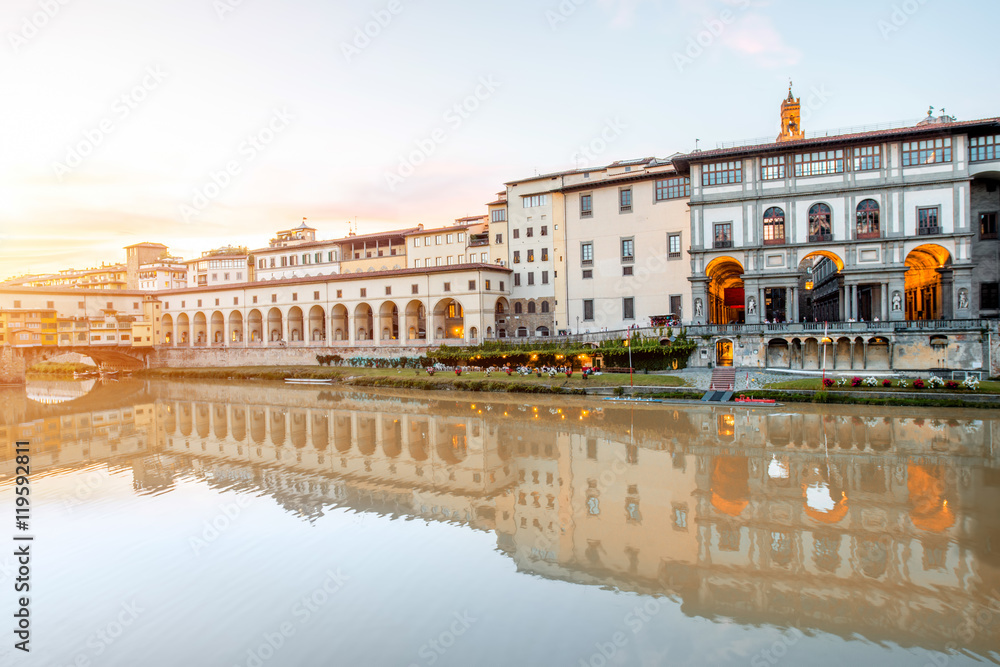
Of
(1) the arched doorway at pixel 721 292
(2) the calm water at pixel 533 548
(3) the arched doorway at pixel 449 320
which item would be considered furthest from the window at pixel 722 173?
(3) the arched doorway at pixel 449 320

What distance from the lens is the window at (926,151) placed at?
3797 cm

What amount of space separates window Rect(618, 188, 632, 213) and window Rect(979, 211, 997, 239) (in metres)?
23.9

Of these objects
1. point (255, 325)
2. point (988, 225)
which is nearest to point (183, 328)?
point (255, 325)

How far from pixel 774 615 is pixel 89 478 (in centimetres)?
2214

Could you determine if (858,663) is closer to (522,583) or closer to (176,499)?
(522,583)

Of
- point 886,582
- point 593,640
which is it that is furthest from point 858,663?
point 593,640

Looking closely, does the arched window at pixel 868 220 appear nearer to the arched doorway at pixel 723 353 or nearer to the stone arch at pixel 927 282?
the stone arch at pixel 927 282

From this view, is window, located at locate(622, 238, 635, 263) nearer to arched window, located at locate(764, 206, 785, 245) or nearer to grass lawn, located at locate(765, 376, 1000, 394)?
arched window, located at locate(764, 206, 785, 245)

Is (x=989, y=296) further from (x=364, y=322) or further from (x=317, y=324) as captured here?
(x=317, y=324)

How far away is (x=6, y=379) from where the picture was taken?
58906 millimetres

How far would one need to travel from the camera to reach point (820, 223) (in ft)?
133

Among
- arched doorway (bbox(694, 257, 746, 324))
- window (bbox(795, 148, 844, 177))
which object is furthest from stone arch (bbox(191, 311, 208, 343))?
window (bbox(795, 148, 844, 177))

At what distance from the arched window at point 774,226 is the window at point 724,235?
7.39ft

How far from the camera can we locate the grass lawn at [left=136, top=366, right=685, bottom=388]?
1455 inches
